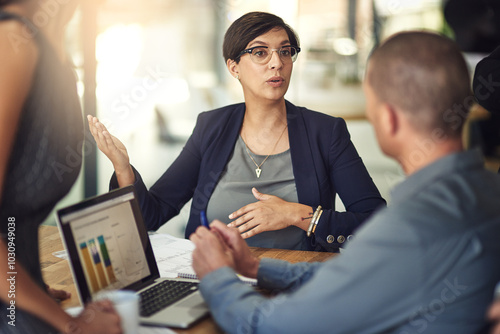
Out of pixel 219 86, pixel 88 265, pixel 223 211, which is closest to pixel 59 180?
pixel 88 265

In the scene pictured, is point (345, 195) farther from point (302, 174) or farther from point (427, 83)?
point (427, 83)

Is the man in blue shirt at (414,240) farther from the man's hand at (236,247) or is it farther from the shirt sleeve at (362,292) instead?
the man's hand at (236,247)

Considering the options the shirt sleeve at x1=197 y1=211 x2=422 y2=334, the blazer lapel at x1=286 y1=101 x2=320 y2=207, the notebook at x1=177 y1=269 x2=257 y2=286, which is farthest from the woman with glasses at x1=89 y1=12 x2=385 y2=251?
the shirt sleeve at x1=197 y1=211 x2=422 y2=334

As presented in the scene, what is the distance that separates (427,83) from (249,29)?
49.2 inches

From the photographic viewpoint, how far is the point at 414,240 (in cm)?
90

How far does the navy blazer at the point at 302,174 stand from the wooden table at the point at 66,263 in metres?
0.20

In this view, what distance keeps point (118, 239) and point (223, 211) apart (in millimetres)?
889

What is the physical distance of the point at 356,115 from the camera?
5.75 meters

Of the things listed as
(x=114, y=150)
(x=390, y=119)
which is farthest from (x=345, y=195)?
(x=390, y=119)

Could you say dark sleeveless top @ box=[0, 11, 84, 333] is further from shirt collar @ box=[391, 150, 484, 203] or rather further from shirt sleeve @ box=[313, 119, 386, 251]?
shirt sleeve @ box=[313, 119, 386, 251]

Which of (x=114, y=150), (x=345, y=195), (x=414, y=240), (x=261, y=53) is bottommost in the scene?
(x=345, y=195)

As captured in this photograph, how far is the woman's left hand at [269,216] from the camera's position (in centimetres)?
186

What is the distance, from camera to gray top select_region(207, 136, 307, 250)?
2.08 meters

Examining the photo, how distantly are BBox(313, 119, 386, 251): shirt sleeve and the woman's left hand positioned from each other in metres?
0.08
